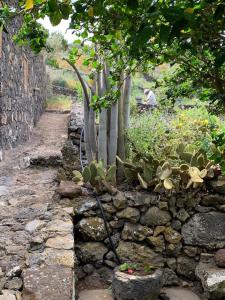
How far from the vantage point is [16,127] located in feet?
23.2

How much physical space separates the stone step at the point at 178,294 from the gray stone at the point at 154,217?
79 cm

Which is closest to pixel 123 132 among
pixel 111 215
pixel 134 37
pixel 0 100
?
pixel 111 215

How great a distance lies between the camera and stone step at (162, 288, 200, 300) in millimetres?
4446

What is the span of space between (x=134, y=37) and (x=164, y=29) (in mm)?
109

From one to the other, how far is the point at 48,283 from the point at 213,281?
228 centimetres

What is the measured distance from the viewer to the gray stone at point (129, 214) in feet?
15.9

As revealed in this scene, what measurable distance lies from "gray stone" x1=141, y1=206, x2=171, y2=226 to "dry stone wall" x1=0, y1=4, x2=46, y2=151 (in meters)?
2.54

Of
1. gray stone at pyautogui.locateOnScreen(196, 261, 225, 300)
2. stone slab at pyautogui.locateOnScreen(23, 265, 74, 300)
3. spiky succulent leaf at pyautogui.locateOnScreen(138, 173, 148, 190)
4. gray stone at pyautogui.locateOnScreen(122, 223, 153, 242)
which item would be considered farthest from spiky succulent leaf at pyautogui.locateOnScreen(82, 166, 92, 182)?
stone slab at pyautogui.locateOnScreen(23, 265, 74, 300)

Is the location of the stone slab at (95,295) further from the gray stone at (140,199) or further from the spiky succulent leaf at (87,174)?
the spiky succulent leaf at (87,174)

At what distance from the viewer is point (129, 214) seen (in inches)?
191

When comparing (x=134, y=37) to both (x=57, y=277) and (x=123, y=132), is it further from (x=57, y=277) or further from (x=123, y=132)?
(x=123, y=132)

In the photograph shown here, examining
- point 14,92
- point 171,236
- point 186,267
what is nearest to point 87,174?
point 171,236

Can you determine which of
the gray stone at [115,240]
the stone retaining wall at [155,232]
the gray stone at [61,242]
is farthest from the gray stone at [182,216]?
the gray stone at [61,242]

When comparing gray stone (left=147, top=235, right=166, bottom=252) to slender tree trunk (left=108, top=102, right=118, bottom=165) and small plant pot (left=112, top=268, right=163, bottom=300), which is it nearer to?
small plant pot (left=112, top=268, right=163, bottom=300)
